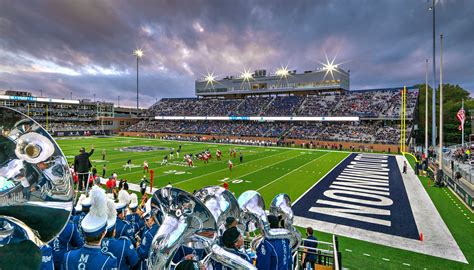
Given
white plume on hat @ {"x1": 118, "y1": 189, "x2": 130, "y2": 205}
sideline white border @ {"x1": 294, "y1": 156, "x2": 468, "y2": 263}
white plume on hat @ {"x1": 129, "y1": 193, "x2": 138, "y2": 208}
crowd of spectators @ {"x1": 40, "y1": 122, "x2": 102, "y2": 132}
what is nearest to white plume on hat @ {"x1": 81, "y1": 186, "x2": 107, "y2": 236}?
white plume on hat @ {"x1": 118, "y1": 189, "x2": 130, "y2": 205}

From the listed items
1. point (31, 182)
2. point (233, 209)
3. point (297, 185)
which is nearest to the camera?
point (31, 182)

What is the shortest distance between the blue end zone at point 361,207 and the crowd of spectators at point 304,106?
33.6 meters

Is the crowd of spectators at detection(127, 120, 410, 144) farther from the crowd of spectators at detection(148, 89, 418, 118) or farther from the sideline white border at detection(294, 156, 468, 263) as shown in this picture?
the sideline white border at detection(294, 156, 468, 263)

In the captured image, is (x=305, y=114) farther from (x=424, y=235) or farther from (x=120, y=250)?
(x=120, y=250)

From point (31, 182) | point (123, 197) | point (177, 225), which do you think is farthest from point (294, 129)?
point (31, 182)

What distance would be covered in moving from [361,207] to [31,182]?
13326 mm

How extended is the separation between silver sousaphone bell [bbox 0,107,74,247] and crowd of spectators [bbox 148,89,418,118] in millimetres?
50178

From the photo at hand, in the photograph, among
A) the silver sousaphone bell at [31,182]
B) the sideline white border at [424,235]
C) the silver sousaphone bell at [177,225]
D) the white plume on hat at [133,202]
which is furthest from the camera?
the sideline white border at [424,235]

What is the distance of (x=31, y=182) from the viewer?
1813mm

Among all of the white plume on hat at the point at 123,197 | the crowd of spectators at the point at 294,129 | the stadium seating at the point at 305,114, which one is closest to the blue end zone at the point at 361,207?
the white plume on hat at the point at 123,197

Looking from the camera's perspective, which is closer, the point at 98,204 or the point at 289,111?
the point at 98,204

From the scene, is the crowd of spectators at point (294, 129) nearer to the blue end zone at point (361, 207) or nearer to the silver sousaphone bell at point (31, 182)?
the blue end zone at point (361, 207)

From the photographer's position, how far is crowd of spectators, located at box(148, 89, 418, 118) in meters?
47.0

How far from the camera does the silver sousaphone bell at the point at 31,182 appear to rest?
1.67m
